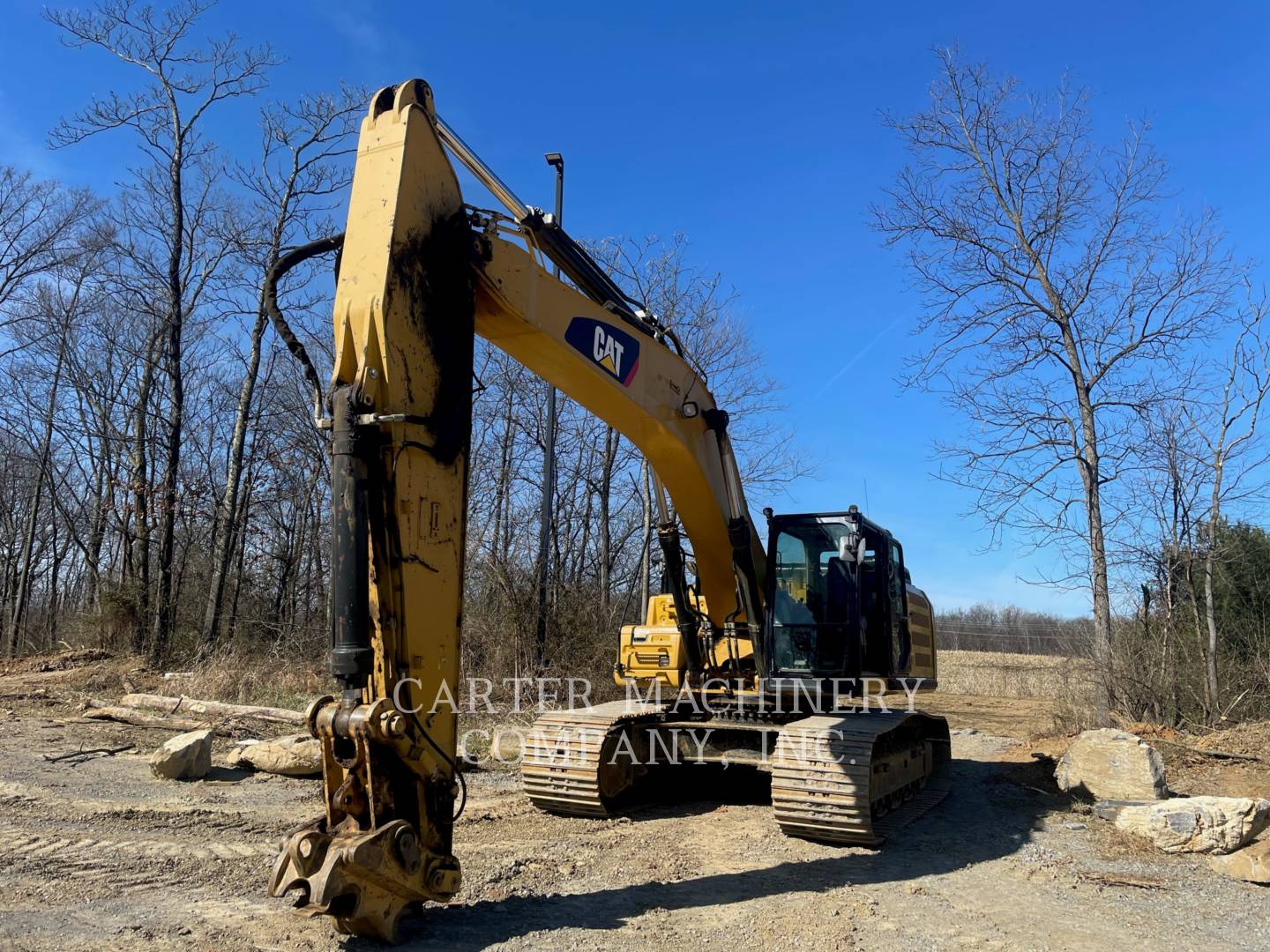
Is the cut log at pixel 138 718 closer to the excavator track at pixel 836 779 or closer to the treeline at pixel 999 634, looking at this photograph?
the excavator track at pixel 836 779

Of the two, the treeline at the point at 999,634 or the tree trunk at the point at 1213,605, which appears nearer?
the tree trunk at the point at 1213,605

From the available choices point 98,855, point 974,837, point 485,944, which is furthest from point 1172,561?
point 98,855

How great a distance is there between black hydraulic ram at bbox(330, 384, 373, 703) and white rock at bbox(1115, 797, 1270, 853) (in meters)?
6.23

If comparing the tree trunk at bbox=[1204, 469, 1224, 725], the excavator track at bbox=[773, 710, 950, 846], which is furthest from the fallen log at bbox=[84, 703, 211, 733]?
the tree trunk at bbox=[1204, 469, 1224, 725]

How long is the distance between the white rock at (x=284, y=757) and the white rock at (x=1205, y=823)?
730cm

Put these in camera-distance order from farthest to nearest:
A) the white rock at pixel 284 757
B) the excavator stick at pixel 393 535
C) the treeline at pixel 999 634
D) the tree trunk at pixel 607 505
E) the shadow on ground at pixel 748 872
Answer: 1. the treeline at pixel 999 634
2. the tree trunk at pixel 607 505
3. the white rock at pixel 284 757
4. the shadow on ground at pixel 748 872
5. the excavator stick at pixel 393 535

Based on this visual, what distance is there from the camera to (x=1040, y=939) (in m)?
5.02

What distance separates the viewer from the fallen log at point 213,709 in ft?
37.3

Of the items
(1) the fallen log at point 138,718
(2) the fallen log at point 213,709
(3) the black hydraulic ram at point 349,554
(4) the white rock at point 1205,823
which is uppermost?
(3) the black hydraulic ram at point 349,554

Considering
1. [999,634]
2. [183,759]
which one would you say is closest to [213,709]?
[183,759]

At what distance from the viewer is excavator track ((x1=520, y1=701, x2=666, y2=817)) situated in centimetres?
742

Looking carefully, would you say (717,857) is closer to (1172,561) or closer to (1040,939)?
(1040,939)

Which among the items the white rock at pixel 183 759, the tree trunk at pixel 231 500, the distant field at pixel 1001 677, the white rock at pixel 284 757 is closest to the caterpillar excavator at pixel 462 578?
the white rock at pixel 284 757

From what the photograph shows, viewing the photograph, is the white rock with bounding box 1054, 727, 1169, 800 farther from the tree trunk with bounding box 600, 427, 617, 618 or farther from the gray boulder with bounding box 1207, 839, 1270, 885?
the tree trunk with bounding box 600, 427, 617, 618
